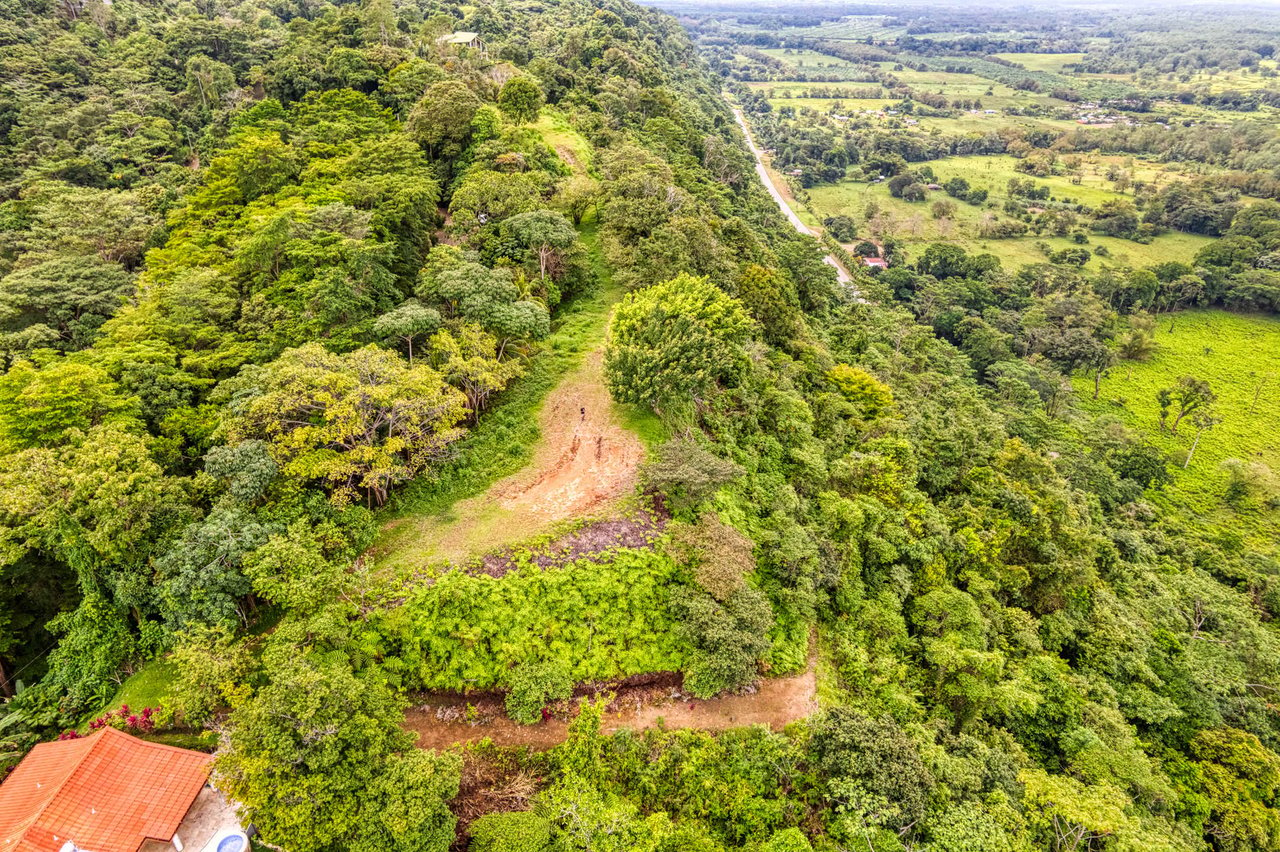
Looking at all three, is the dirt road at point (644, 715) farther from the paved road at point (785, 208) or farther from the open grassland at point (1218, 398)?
the paved road at point (785, 208)

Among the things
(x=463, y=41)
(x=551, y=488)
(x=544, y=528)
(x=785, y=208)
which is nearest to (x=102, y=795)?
(x=544, y=528)

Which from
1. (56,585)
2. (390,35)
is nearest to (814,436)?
(56,585)

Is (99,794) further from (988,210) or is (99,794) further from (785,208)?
(988,210)

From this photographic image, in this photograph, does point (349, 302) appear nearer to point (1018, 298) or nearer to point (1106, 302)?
point (1018, 298)

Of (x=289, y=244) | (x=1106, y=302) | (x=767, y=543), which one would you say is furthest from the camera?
(x=1106, y=302)

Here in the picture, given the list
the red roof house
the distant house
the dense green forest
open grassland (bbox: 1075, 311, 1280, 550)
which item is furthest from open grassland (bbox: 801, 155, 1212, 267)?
the red roof house

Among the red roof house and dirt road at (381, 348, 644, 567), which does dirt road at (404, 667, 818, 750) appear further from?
the red roof house
